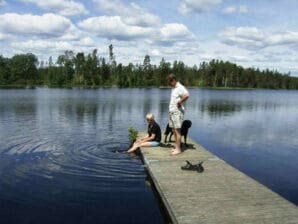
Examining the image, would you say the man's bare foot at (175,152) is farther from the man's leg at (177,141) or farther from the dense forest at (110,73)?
the dense forest at (110,73)

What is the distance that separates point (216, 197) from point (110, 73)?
135 meters

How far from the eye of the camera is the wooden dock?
719cm

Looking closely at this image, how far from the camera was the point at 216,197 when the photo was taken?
842 centimetres

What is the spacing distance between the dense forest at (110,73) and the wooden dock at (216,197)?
11689 cm

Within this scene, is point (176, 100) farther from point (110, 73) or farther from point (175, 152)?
point (110, 73)

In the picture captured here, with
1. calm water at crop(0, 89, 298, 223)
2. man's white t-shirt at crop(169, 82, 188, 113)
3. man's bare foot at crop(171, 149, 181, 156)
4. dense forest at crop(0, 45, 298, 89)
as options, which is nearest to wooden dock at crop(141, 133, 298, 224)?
calm water at crop(0, 89, 298, 223)

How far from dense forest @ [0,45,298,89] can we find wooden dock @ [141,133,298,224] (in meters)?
117

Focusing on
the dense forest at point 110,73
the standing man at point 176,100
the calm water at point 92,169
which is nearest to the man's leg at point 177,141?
the standing man at point 176,100

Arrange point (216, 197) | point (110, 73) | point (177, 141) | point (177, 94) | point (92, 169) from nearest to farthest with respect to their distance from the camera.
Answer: point (216, 197) → point (177, 94) → point (92, 169) → point (177, 141) → point (110, 73)

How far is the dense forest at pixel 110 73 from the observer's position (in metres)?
135

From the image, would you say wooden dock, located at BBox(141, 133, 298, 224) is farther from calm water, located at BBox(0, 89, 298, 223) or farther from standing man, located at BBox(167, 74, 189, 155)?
standing man, located at BBox(167, 74, 189, 155)

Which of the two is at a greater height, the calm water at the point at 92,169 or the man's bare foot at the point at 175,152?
the man's bare foot at the point at 175,152

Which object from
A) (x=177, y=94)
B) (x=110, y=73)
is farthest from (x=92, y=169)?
(x=110, y=73)

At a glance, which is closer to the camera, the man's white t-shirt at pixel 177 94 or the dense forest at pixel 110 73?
the man's white t-shirt at pixel 177 94
